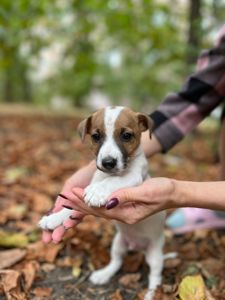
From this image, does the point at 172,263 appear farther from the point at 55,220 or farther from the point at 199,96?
the point at 199,96

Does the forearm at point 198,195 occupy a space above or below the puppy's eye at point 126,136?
below

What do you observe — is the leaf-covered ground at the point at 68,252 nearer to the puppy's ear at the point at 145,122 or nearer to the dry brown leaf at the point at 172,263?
the dry brown leaf at the point at 172,263

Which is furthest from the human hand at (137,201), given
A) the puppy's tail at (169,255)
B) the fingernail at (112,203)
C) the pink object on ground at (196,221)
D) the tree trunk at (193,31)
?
the tree trunk at (193,31)

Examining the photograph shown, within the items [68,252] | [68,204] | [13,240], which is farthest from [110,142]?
[13,240]

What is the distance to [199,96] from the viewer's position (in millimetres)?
2930

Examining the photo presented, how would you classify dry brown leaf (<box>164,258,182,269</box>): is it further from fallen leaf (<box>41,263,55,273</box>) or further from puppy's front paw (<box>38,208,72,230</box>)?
puppy's front paw (<box>38,208,72,230</box>)

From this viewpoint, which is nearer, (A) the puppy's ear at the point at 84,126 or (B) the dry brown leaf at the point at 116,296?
(A) the puppy's ear at the point at 84,126

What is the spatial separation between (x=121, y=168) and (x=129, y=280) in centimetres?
82

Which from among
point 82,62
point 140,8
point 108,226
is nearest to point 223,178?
point 108,226

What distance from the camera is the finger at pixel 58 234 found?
2074 millimetres

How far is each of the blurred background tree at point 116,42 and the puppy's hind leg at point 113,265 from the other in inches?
Result: 102

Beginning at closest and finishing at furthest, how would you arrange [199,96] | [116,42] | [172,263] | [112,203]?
1. [112,203]
2. [172,263]
3. [199,96]
4. [116,42]

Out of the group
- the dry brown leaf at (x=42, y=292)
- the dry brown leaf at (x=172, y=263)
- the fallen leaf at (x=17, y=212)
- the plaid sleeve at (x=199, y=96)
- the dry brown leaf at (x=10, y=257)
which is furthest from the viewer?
the fallen leaf at (x=17, y=212)

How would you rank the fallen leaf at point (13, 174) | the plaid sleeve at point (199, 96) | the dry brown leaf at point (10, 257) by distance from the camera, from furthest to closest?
the fallen leaf at point (13, 174) < the plaid sleeve at point (199, 96) < the dry brown leaf at point (10, 257)
